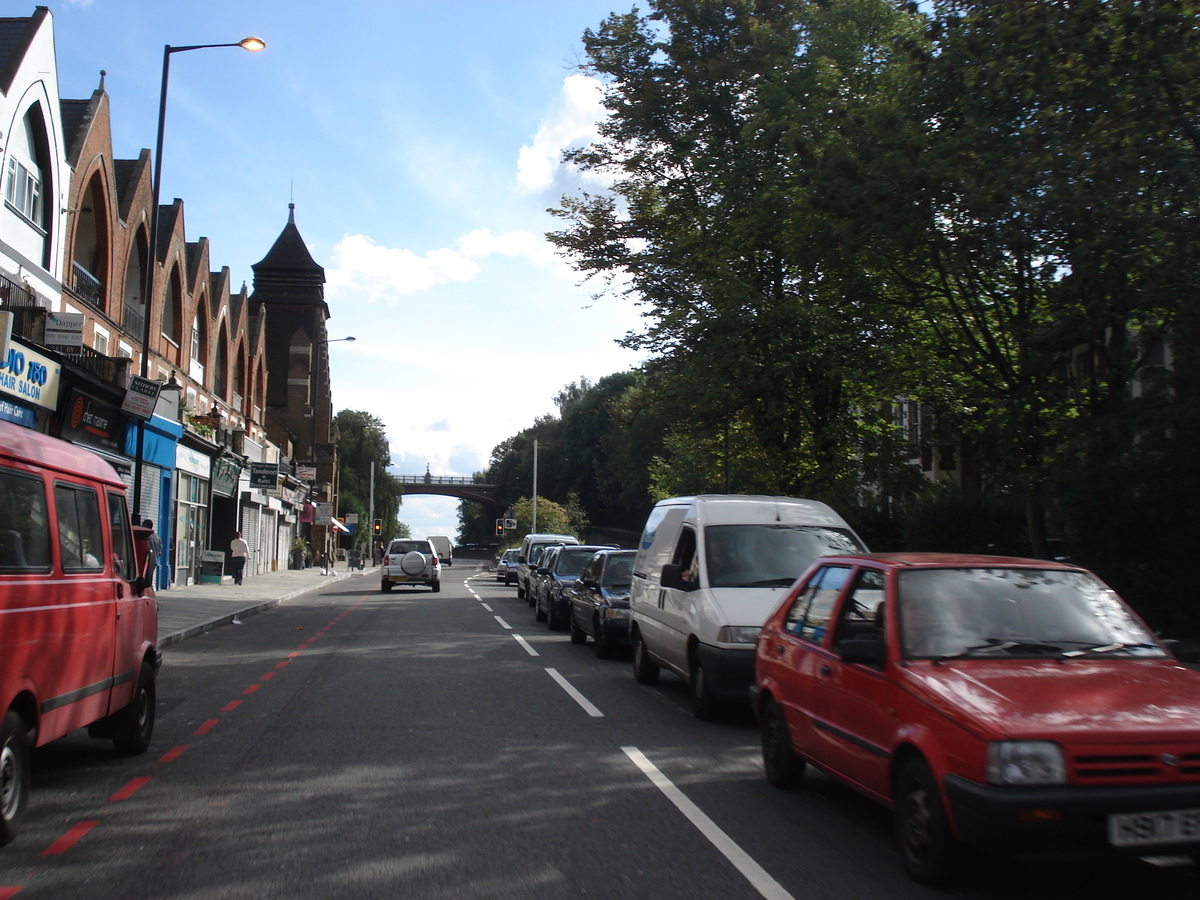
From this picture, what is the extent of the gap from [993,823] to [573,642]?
1346 cm

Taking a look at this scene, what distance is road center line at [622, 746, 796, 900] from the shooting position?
485 centimetres

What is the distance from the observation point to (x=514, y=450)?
116 meters

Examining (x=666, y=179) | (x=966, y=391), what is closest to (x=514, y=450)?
(x=666, y=179)

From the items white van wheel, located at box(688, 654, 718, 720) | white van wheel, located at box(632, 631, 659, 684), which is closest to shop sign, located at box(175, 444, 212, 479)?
white van wheel, located at box(632, 631, 659, 684)

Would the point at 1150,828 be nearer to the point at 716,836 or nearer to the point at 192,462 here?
the point at 716,836

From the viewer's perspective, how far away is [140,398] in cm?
1866

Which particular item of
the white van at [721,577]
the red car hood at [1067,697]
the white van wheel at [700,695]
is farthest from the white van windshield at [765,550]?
the red car hood at [1067,697]

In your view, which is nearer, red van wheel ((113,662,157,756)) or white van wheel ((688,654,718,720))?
red van wheel ((113,662,157,756))

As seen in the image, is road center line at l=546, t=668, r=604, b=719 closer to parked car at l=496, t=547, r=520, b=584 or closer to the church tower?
parked car at l=496, t=547, r=520, b=584

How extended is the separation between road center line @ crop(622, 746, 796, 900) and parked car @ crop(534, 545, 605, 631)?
12253 mm

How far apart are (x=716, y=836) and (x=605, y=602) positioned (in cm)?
938

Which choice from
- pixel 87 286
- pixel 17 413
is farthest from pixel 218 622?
pixel 87 286

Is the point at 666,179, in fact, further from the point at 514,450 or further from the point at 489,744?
the point at 514,450

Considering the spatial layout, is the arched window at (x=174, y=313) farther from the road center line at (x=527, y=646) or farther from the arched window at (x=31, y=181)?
the road center line at (x=527, y=646)
